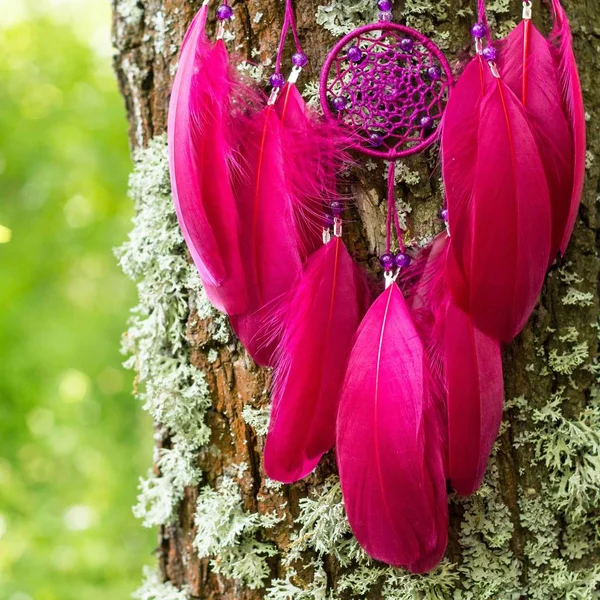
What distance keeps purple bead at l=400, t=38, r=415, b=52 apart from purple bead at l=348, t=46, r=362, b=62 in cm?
7

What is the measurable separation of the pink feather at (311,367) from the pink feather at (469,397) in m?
0.15

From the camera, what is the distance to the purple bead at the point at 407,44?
1.04 metres

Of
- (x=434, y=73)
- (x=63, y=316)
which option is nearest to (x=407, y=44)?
(x=434, y=73)

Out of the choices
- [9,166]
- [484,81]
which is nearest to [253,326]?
[484,81]

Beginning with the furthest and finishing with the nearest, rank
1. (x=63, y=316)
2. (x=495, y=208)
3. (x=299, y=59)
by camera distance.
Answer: (x=63, y=316)
(x=299, y=59)
(x=495, y=208)

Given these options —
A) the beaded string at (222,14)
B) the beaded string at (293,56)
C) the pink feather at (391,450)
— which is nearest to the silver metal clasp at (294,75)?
the beaded string at (293,56)

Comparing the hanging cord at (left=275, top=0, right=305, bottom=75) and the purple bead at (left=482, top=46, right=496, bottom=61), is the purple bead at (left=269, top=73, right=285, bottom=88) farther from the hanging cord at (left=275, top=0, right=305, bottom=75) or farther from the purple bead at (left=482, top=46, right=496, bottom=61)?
the purple bead at (left=482, top=46, right=496, bottom=61)

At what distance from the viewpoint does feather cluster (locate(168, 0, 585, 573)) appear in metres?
0.96

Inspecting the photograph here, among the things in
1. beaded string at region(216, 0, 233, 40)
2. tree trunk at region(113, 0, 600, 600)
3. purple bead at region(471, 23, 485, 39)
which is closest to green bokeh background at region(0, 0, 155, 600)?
tree trunk at region(113, 0, 600, 600)

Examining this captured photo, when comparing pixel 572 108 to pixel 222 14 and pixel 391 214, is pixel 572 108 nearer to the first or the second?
pixel 391 214

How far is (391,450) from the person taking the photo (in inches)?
37.8

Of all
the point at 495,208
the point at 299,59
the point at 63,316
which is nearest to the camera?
the point at 495,208

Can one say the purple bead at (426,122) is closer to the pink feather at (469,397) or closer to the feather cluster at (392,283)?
the feather cluster at (392,283)

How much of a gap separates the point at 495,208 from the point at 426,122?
0.59ft
